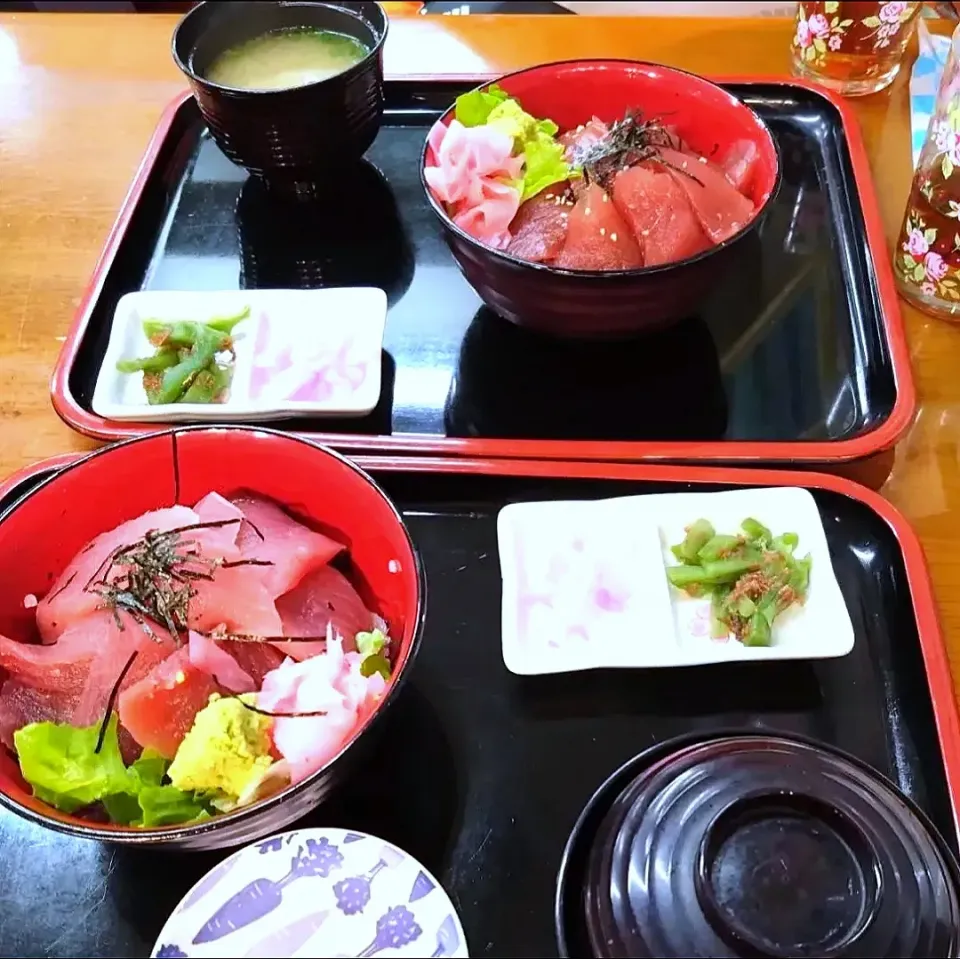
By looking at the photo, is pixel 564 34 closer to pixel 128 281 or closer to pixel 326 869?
pixel 128 281

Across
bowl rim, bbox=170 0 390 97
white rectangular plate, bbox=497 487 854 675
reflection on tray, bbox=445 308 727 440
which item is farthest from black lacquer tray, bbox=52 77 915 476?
bowl rim, bbox=170 0 390 97

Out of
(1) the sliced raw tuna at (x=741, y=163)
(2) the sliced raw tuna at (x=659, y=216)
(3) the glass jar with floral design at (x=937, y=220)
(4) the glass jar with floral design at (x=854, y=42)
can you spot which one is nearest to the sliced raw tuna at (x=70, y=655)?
(2) the sliced raw tuna at (x=659, y=216)

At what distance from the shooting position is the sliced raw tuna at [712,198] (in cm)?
141

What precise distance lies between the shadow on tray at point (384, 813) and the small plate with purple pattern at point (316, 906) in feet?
0.34

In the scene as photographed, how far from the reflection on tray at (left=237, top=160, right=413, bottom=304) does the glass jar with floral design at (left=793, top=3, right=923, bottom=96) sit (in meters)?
0.84

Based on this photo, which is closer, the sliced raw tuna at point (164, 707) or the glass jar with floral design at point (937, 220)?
the sliced raw tuna at point (164, 707)

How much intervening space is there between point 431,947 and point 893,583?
2.26 ft

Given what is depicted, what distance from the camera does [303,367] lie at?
4.77ft

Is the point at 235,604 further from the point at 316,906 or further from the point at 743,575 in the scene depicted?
the point at 743,575

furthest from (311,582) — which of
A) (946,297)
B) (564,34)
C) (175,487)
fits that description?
(564,34)

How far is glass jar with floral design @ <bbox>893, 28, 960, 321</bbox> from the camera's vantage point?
1.41 metres

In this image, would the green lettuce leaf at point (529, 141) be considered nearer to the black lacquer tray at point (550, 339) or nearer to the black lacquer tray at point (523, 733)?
the black lacquer tray at point (550, 339)

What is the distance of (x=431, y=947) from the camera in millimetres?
878

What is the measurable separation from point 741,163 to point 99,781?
3.92 feet
